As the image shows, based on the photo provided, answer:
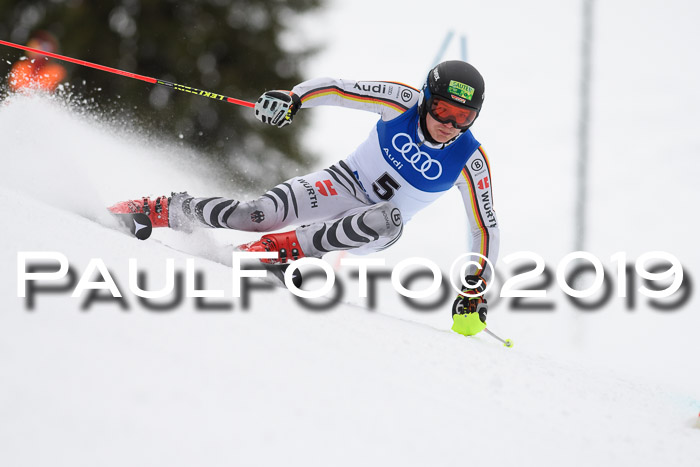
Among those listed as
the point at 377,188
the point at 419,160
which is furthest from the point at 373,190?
the point at 419,160

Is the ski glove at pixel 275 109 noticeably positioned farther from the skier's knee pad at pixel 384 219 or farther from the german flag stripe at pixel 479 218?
the german flag stripe at pixel 479 218

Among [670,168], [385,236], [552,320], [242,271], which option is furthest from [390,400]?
[670,168]

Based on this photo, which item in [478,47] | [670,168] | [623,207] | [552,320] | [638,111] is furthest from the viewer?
[478,47]

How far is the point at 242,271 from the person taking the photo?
3393mm

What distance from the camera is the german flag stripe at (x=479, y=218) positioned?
151 inches

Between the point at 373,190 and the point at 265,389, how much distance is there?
7.28 ft

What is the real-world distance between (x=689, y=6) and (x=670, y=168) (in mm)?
7354

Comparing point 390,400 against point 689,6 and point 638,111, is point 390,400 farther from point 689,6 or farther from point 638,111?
point 689,6

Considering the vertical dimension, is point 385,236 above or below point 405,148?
below

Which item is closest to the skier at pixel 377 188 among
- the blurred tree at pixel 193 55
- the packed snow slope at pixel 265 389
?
the packed snow slope at pixel 265 389

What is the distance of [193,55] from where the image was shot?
390 inches

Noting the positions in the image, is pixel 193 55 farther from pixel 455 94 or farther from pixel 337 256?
pixel 455 94

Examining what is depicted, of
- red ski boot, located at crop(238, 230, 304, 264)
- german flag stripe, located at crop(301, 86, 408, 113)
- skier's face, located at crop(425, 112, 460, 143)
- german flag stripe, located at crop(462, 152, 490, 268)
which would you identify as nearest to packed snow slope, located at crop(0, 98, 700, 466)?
red ski boot, located at crop(238, 230, 304, 264)

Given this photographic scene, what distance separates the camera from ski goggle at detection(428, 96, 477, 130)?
11.6 feet
